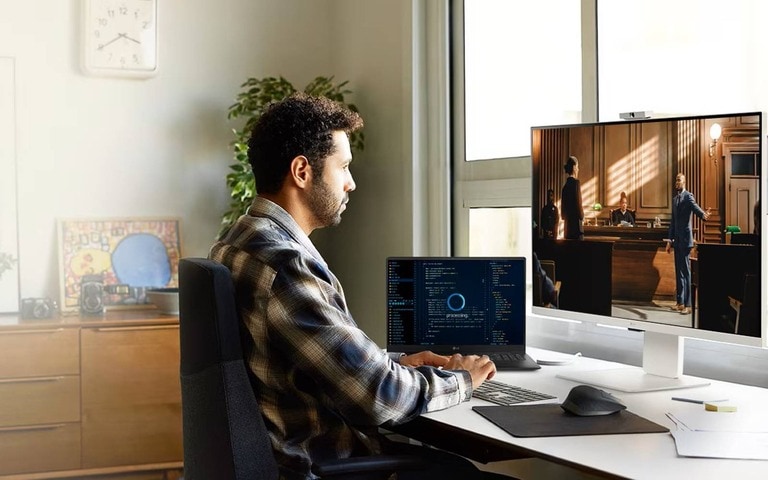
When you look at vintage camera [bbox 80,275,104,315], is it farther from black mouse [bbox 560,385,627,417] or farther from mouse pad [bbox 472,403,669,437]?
black mouse [bbox 560,385,627,417]

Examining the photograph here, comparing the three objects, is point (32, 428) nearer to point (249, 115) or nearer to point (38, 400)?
point (38, 400)

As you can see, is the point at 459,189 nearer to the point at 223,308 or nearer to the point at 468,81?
the point at 468,81

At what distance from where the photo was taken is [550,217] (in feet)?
8.15

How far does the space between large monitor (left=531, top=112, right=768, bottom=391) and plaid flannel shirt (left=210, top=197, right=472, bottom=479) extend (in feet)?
1.94

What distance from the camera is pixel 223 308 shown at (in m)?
1.76

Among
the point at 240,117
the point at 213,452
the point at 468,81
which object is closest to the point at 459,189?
the point at 468,81

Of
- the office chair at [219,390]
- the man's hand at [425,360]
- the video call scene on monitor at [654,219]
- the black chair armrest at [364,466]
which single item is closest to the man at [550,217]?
the video call scene on monitor at [654,219]

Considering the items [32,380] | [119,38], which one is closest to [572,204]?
[32,380]

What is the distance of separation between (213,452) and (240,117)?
2421 millimetres

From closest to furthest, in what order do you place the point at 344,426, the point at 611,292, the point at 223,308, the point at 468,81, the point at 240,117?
the point at 223,308 < the point at 344,426 < the point at 611,292 < the point at 468,81 < the point at 240,117

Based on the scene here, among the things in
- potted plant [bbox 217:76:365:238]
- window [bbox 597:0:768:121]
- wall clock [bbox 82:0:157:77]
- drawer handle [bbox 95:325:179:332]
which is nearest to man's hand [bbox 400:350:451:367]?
window [bbox 597:0:768:121]

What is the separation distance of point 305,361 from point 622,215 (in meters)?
0.87

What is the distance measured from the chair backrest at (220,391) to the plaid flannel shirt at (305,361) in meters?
0.08

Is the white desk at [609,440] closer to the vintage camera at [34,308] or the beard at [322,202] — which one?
the beard at [322,202]
